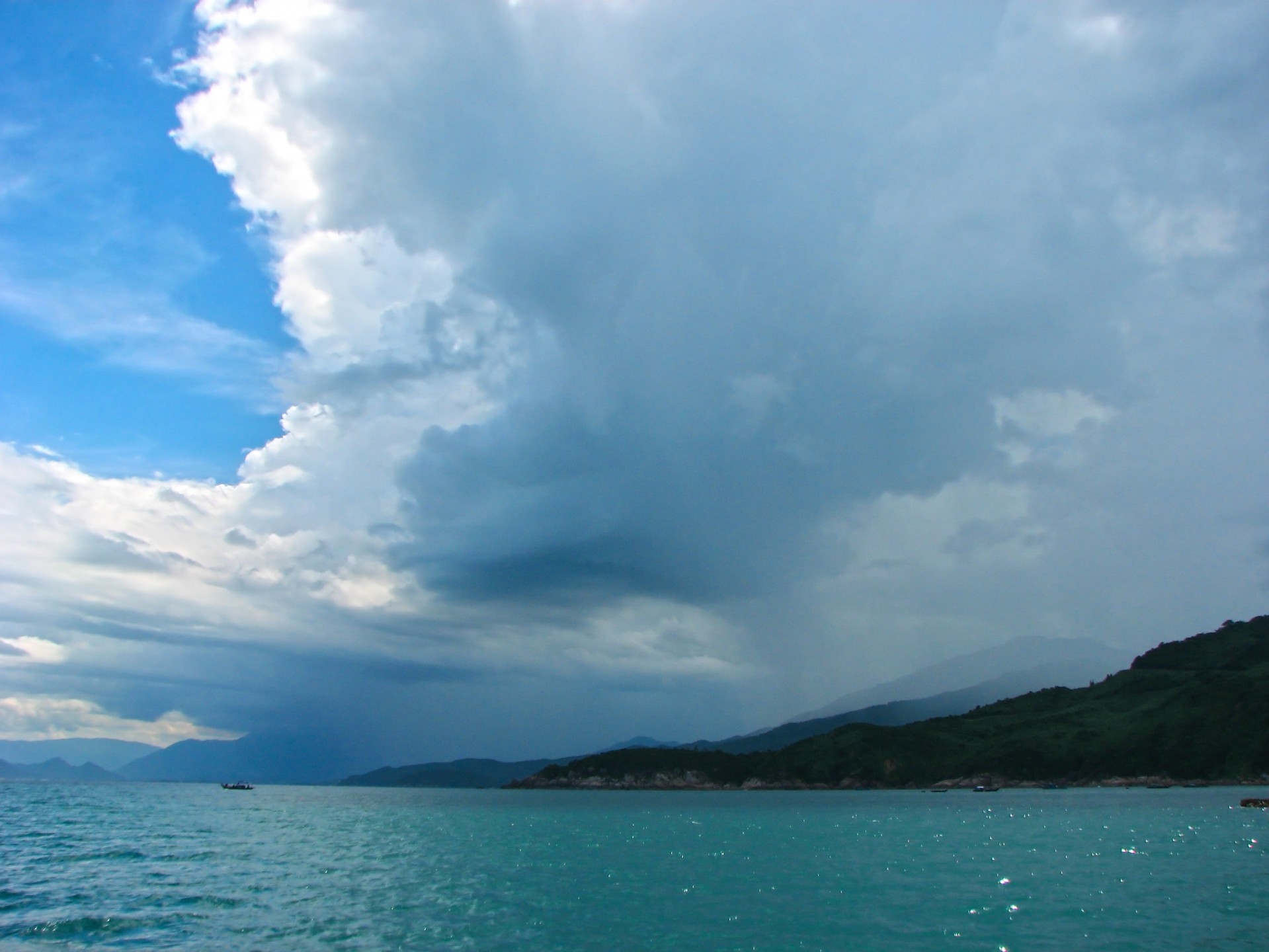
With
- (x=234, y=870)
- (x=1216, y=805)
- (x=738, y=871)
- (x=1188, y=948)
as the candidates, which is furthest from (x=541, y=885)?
(x=1216, y=805)

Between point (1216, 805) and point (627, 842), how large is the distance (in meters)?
128

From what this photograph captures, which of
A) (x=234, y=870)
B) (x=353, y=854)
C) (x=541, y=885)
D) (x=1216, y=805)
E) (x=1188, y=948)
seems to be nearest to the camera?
(x=1188, y=948)

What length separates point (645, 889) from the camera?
182 ft

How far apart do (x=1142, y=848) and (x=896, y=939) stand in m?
52.3

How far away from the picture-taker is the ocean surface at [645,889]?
38.8 meters

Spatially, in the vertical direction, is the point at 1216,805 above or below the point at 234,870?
below

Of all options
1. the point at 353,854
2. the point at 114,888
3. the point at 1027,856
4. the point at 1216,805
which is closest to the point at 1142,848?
the point at 1027,856

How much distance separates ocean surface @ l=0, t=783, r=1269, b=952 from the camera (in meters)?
38.8

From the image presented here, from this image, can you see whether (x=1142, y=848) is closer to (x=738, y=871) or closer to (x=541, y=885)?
(x=738, y=871)

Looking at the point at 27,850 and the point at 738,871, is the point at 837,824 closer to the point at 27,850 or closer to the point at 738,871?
the point at 738,871

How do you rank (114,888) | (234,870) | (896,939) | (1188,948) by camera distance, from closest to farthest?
(1188,948) → (896,939) → (114,888) → (234,870)

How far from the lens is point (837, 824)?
125 m

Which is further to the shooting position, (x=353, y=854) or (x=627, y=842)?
(x=627, y=842)

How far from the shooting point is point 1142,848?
7356 centimetres
